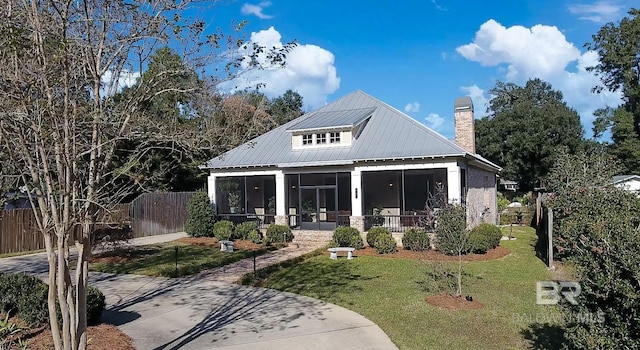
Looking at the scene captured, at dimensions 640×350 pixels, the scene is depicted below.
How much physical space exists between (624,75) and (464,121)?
29220mm

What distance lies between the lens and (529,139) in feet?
141

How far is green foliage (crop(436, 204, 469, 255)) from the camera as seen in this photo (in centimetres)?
1405

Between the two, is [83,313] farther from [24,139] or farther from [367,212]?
[367,212]

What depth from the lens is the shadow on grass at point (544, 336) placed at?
22.8 ft

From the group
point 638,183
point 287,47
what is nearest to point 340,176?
point 287,47

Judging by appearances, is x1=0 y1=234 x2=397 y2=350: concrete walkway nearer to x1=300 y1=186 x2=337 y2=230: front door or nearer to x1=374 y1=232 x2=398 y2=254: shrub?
x1=374 y1=232 x2=398 y2=254: shrub

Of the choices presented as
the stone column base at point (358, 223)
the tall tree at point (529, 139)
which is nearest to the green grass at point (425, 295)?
the stone column base at point (358, 223)

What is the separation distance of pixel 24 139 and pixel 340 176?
18.6 metres

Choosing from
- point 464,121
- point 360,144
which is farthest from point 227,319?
point 464,121

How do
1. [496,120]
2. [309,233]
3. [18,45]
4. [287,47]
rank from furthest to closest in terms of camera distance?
[496,120], [309,233], [287,47], [18,45]

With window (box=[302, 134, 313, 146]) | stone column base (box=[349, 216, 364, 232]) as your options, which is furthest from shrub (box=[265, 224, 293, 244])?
window (box=[302, 134, 313, 146])

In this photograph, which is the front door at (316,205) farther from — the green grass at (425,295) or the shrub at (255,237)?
the green grass at (425,295)

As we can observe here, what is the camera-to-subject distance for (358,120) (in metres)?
21.3

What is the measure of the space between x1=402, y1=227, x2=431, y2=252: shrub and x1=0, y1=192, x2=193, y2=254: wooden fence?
11.1m
